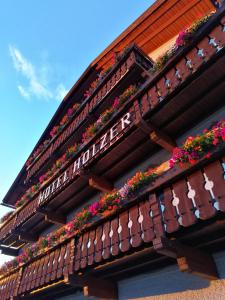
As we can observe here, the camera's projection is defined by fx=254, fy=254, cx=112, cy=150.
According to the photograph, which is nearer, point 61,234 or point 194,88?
point 194,88

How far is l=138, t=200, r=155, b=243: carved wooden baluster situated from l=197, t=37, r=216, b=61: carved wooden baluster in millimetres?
3770

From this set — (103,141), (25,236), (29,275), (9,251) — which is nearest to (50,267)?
(29,275)

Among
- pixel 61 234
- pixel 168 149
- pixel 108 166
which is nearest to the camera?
pixel 168 149

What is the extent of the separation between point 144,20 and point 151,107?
747cm

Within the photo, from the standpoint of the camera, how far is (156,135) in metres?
7.50

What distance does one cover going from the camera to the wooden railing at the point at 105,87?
449 inches

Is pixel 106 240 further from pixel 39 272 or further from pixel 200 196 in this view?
pixel 39 272

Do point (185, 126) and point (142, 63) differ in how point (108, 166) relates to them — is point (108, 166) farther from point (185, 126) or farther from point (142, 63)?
point (142, 63)

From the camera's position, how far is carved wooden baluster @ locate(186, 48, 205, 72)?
6.25 metres

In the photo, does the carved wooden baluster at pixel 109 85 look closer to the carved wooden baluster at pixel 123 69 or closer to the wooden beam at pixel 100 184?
the carved wooden baluster at pixel 123 69

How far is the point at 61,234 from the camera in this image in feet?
35.7

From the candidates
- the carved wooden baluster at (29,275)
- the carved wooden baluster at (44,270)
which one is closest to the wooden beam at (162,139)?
the carved wooden baluster at (44,270)

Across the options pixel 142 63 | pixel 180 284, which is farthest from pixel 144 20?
pixel 180 284

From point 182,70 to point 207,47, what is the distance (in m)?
0.79
